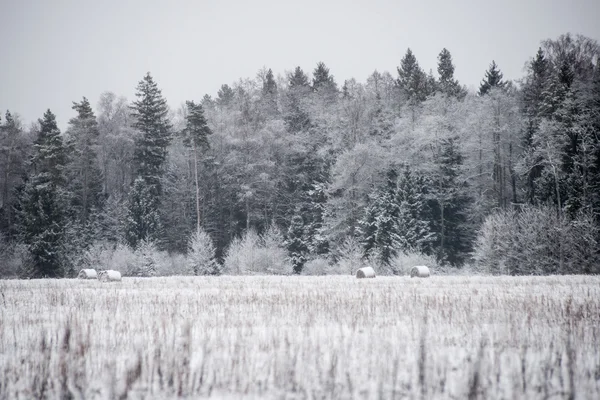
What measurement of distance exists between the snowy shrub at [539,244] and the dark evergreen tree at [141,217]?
1369 inches

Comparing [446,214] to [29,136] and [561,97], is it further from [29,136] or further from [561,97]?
[29,136]

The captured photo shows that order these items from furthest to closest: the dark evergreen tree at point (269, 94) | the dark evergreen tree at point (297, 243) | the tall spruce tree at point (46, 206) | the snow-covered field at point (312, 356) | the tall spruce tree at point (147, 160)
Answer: the dark evergreen tree at point (269, 94), the tall spruce tree at point (147, 160), the dark evergreen tree at point (297, 243), the tall spruce tree at point (46, 206), the snow-covered field at point (312, 356)

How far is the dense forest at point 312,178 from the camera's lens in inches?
1768

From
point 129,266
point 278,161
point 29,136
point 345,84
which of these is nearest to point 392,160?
point 278,161

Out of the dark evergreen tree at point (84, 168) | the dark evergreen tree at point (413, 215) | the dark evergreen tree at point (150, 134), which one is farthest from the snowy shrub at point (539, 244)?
the dark evergreen tree at point (84, 168)

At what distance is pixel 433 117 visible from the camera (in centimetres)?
5503

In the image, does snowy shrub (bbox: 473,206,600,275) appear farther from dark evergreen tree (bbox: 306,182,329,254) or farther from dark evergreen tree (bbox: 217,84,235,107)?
dark evergreen tree (bbox: 217,84,235,107)

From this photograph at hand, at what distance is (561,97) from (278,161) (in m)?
31.7

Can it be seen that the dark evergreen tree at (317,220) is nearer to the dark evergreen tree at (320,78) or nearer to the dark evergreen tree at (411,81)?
the dark evergreen tree at (411,81)

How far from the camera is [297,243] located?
56.1 meters

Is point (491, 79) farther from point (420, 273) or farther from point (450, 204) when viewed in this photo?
point (420, 273)

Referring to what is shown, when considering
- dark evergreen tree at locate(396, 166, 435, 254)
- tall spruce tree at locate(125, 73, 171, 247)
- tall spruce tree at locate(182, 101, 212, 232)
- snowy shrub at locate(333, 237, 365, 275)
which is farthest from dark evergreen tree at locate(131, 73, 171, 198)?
dark evergreen tree at locate(396, 166, 435, 254)

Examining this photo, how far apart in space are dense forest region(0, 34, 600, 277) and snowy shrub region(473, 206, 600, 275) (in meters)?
0.20

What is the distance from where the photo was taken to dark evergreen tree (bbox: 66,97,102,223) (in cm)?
6053
